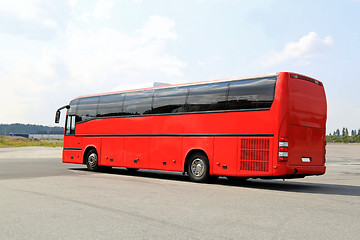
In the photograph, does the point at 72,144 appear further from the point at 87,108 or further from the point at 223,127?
A: the point at 223,127

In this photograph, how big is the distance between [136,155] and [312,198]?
7.67m

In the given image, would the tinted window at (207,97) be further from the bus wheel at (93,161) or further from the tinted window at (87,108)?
the bus wheel at (93,161)

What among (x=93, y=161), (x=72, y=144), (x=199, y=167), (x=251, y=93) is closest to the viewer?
(x=251, y=93)

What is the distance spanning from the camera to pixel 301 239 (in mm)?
5285

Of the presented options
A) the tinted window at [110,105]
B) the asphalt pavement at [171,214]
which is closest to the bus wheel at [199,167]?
the asphalt pavement at [171,214]

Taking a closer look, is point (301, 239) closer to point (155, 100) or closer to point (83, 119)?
point (155, 100)

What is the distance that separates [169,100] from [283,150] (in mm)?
4870

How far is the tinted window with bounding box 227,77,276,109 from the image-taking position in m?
11.5

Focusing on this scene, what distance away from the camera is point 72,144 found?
1859 cm

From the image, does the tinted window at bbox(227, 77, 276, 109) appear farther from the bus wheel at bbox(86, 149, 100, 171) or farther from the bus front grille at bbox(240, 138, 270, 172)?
the bus wheel at bbox(86, 149, 100, 171)

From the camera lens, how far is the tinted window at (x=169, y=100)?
1405 cm

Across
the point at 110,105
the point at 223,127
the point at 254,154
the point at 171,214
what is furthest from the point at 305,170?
the point at 110,105

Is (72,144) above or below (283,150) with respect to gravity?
below

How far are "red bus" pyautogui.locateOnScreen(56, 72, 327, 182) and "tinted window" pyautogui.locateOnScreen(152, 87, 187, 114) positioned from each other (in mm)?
35
